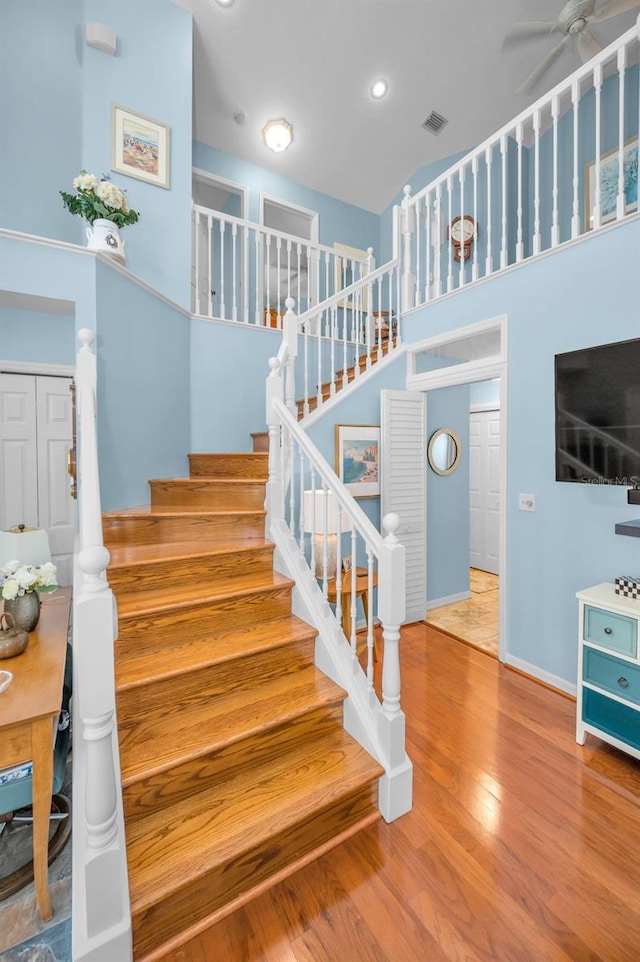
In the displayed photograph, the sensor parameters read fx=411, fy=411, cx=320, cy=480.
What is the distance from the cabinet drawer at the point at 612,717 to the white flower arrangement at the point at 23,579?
8.83 feet

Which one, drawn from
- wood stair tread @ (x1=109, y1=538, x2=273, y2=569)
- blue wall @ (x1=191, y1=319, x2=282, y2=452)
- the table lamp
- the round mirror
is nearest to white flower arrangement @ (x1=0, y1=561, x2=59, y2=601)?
wood stair tread @ (x1=109, y1=538, x2=273, y2=569)

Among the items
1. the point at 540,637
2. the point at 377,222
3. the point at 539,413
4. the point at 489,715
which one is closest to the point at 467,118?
the point at 377,222

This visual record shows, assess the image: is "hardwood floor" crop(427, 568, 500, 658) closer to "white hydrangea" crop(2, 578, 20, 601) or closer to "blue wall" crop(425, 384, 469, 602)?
"blue wall" crop(425, 384, 469, 602)

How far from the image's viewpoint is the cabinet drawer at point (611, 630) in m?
1.93

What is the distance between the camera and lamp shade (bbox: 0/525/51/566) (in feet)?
6.50

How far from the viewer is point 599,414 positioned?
2312 mm

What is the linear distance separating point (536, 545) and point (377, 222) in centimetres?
532

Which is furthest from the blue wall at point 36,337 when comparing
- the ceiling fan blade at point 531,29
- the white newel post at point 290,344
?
the ceiling fan blade at point 531,29

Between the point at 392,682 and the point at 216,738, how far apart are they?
72cm

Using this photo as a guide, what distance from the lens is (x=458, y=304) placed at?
3291 millimetres

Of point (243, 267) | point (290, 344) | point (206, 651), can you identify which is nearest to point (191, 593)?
point (206, 651)

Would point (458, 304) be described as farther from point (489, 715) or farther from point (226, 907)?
point (226, 907)

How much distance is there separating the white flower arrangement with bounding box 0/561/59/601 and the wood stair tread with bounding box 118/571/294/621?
328 millimetres

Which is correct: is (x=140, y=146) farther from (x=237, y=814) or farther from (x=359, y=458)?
(x=237, y=814)
